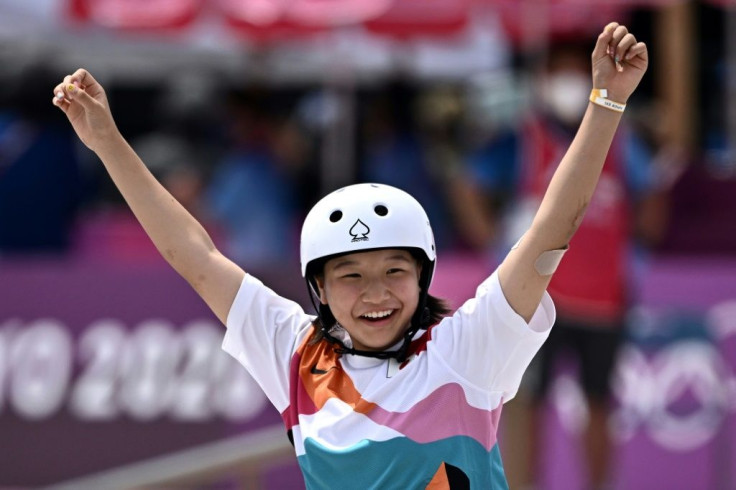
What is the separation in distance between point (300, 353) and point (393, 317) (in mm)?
304

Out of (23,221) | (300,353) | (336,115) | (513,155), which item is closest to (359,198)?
(300,353)

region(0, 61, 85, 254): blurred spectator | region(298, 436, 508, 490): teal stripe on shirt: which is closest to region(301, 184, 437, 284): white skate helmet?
region(298, 436, 508, 490): teal stripe on shirt

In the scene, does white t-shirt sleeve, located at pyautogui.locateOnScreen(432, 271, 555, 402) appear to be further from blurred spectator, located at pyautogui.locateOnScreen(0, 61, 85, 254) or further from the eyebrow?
blurred spectator, located at pyautogui.locateOnScreen(0, 61, 85, 254)

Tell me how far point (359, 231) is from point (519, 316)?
51 centimetres

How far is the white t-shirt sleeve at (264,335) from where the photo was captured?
13.4ft

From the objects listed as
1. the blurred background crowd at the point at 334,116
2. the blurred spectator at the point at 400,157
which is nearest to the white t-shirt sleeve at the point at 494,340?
the blurred background crowd at the point at 334,116

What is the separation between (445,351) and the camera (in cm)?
388

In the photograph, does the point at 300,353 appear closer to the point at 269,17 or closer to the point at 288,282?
the point at 288,282

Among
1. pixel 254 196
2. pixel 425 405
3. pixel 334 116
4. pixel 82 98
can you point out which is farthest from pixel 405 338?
pixel 334 116

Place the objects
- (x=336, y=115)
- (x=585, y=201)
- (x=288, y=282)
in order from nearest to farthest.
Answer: (x=585, y=201), (x=288, y=282), (x=336, y=115)

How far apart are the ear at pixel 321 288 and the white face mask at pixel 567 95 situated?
4.21 meters

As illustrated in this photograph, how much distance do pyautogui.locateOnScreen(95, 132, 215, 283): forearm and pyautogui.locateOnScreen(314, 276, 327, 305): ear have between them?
34cm

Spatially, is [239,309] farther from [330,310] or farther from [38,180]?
[38,180]

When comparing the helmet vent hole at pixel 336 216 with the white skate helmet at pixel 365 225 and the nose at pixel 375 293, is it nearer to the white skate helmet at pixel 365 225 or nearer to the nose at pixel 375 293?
the white skate helmet at pixel 365 225
